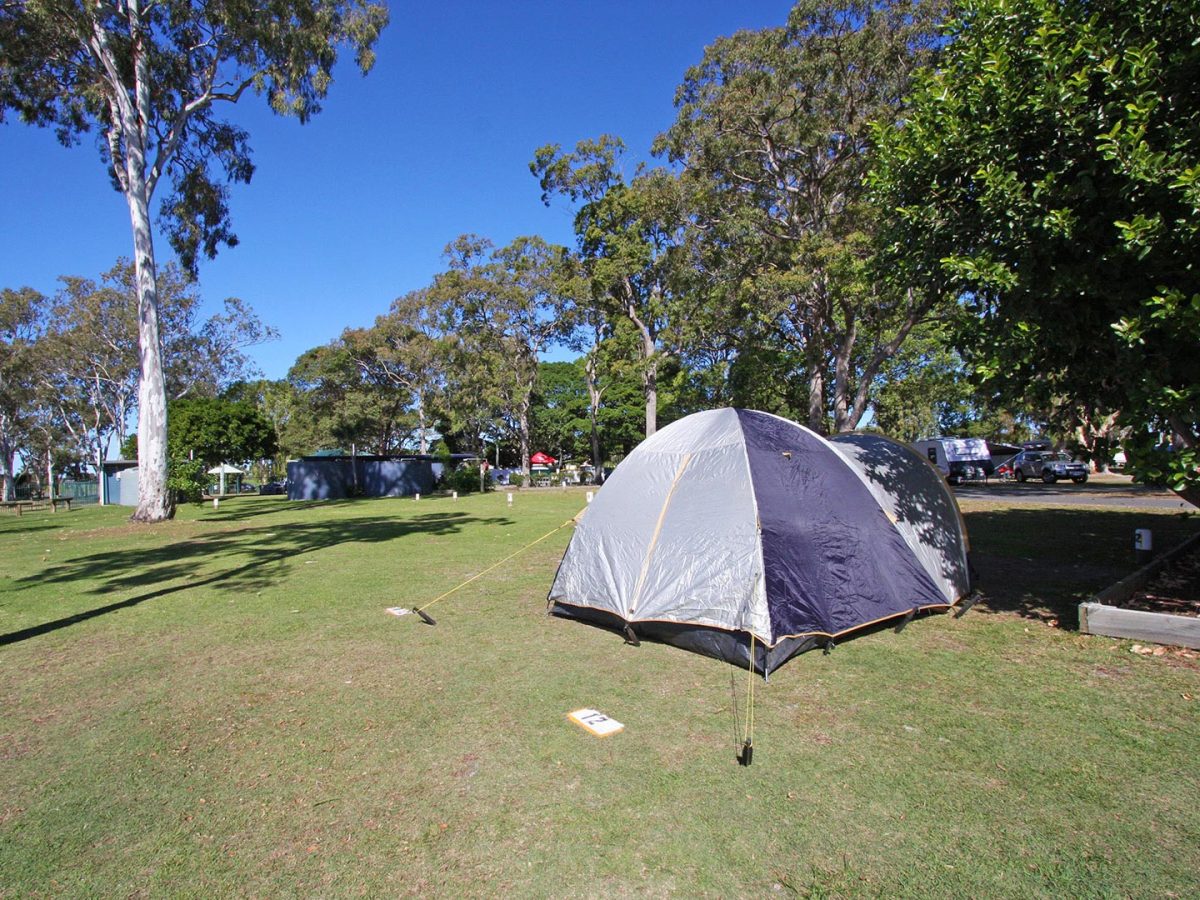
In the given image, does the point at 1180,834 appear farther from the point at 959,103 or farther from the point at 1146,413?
the point at 959,103

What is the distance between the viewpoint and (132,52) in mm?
18297

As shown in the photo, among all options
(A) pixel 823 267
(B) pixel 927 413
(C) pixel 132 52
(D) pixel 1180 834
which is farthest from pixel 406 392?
(D) pixel 1180 834

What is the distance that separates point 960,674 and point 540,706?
3397mm

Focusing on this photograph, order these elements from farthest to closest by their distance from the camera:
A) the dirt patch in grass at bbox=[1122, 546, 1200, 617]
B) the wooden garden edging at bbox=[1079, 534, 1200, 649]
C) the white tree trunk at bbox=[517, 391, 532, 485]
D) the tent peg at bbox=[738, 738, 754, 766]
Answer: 1. the white tree trunk at bbox=[517, 391, 532, 485]
2. the dirt patch in grass at bbox=[1122, 546, 1200, 617]
3. the wooden garden edging at bbox=[1079, 534, 1200, 649]
4. the tent peg at bbox=[738, 738, 754, 766]

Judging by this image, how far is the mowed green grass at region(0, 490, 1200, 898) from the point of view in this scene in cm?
288

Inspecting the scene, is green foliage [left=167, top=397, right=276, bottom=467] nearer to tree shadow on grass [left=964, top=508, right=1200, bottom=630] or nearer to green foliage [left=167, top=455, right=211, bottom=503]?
green foliage [left=167, top=455, right=211, bottom=503]

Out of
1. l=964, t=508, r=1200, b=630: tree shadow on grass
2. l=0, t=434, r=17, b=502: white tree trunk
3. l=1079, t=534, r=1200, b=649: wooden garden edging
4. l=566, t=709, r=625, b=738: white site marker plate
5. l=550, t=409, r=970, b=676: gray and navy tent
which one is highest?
l=0, t=434, r=17, b=502: white tree trunk

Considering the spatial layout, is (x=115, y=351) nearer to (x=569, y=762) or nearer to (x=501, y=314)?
(x=501, y=314)

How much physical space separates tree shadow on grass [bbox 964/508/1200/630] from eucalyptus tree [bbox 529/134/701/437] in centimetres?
1607

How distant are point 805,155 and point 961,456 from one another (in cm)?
2176

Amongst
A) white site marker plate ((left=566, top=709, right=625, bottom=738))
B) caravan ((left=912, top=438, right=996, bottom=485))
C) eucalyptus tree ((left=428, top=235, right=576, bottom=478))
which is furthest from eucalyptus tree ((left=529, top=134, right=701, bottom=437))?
white site marker plate ((left=566, top=709, right=625, bottom=738))

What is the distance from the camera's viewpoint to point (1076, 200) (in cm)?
546

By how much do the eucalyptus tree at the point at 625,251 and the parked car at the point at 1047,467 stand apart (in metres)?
18.1

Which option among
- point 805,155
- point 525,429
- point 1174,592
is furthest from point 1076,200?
point 525,429
